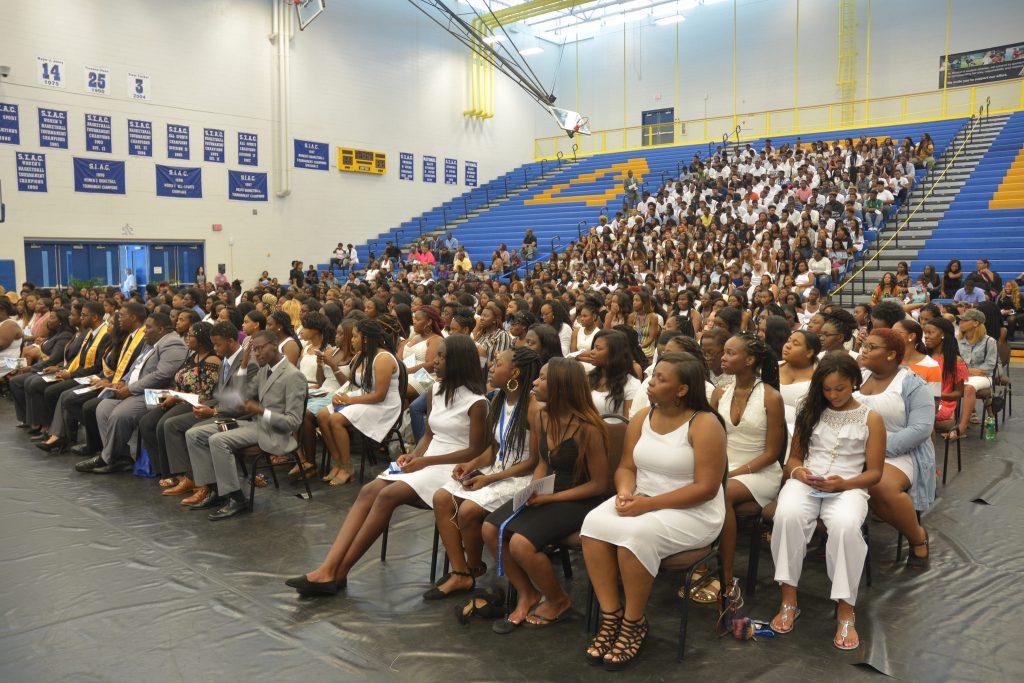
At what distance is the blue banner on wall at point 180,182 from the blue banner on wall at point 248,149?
129 cm

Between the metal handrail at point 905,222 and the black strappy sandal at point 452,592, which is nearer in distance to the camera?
the black strappy sandal at point 452,592

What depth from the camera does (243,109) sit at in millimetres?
19844

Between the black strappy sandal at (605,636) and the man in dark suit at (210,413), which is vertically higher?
the man in dark suit at (210,413)

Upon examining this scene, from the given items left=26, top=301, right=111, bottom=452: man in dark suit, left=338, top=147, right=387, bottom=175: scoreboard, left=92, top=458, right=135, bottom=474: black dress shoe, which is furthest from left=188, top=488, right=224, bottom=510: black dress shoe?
left=338, top=147, right=387, bottom=175: scoreboard

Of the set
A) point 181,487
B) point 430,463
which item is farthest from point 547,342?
point 181,487

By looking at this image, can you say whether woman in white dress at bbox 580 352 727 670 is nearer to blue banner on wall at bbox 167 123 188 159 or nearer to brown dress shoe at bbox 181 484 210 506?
brown dress shoe at bbox 181 484 210 506

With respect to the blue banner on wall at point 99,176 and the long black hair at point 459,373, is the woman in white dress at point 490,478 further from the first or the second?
the blue banner on wall at point 99,176

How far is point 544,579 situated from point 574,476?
49 cm

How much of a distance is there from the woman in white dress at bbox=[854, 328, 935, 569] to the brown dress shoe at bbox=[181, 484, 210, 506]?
166 inches

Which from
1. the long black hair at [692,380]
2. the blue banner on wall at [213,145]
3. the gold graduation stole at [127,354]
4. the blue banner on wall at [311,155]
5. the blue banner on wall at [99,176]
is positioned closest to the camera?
the long black hair at [692,380]

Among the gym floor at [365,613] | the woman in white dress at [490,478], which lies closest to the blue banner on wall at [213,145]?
the gym floor at [365,613]

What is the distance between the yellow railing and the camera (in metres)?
21.5

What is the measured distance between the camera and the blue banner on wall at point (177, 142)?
18.4 meters

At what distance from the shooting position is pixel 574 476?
358 cm
